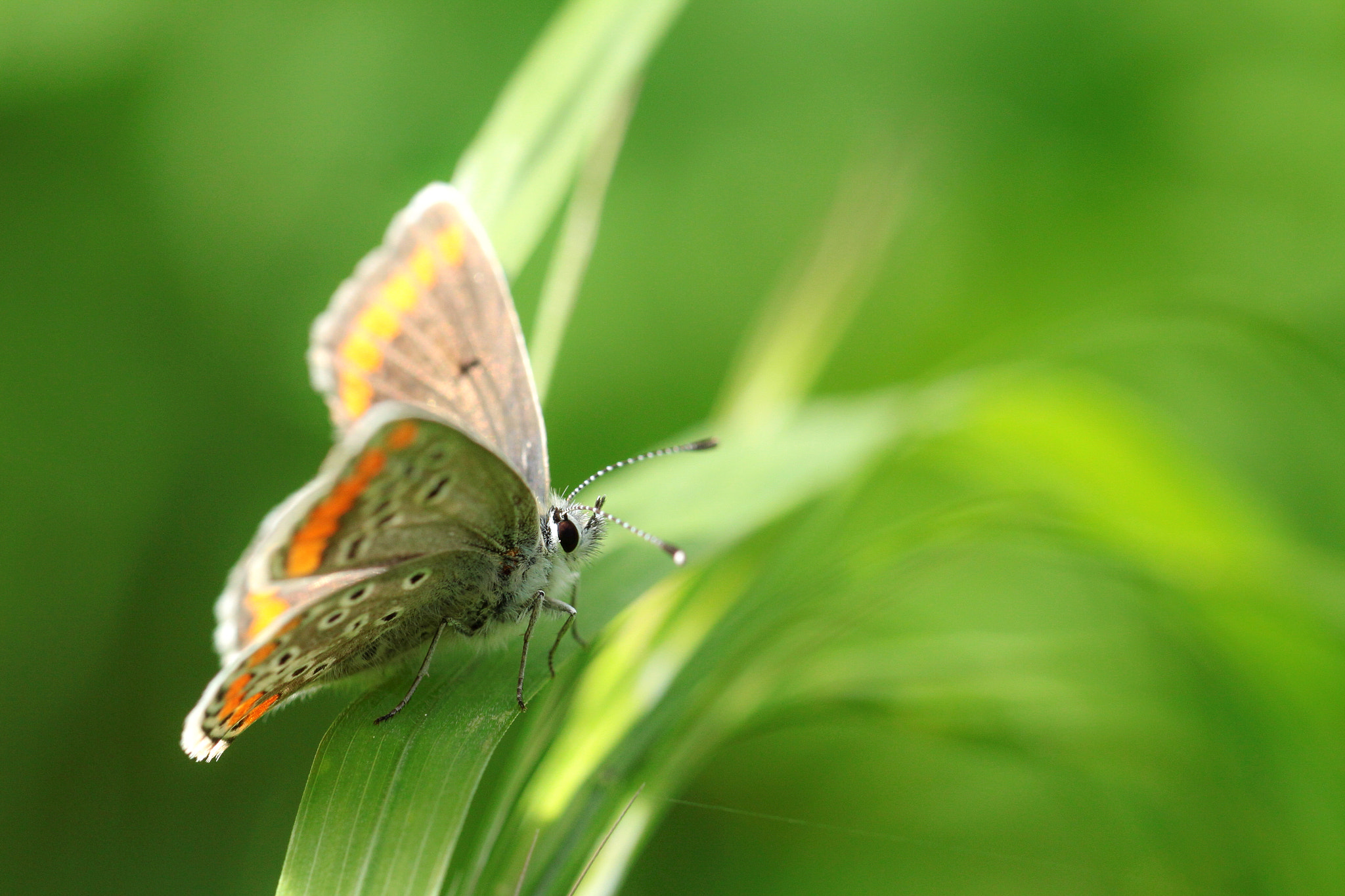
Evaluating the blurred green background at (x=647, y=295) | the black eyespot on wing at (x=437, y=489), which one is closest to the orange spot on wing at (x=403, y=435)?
the black eyespot on wing at (x=437, y=489)

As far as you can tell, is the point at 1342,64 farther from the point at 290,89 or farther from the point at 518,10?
the point at 290,89

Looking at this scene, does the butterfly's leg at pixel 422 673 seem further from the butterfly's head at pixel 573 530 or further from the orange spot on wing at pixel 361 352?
the orange spot on wing at pixel 361 352

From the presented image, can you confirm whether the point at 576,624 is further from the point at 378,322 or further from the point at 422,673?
the point at 378,322

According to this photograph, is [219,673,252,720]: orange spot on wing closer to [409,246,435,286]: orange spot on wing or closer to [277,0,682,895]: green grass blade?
[277,0,682,895]: green grass blade

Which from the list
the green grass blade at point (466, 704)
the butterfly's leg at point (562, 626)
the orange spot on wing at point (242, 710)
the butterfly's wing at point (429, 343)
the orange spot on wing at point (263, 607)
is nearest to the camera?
the green grass blade at point (466, 704)

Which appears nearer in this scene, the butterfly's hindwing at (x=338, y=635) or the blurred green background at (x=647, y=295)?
the butterfly's hindwing at (x=338, y=635)

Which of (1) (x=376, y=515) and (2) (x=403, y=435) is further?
(1) (x=376, y=515)

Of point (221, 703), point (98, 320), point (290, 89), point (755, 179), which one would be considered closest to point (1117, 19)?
point (755, 179)

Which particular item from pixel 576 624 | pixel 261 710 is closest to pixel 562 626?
pixel 576 624
